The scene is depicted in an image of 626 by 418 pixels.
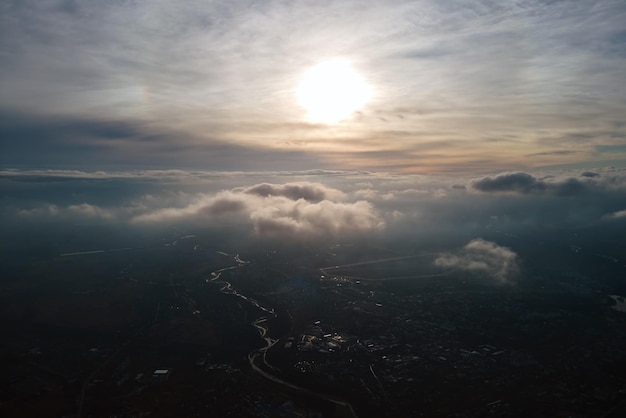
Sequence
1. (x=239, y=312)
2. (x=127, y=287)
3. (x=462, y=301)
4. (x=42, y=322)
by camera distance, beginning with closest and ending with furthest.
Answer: (x=42, y=322) < (x=239, y=312) < (x=462, y=301) < (x=127, y=287)

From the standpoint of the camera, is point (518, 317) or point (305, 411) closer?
point (305, 411)

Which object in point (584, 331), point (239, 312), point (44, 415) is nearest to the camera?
point (44, 415)

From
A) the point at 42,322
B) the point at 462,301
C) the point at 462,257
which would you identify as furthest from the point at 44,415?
the point at 462,257

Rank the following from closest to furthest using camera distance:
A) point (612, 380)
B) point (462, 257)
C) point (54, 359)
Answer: point (612, 380) → point (54, 359) → point (462, 257)

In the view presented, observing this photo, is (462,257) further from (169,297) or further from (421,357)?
(169,297)

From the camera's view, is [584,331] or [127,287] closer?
[584,331]

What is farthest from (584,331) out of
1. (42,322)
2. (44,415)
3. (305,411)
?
(42,322)

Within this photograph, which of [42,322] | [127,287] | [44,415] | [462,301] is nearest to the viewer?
[44,415]

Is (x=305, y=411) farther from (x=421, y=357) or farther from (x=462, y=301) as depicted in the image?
(x=462, y=301)
